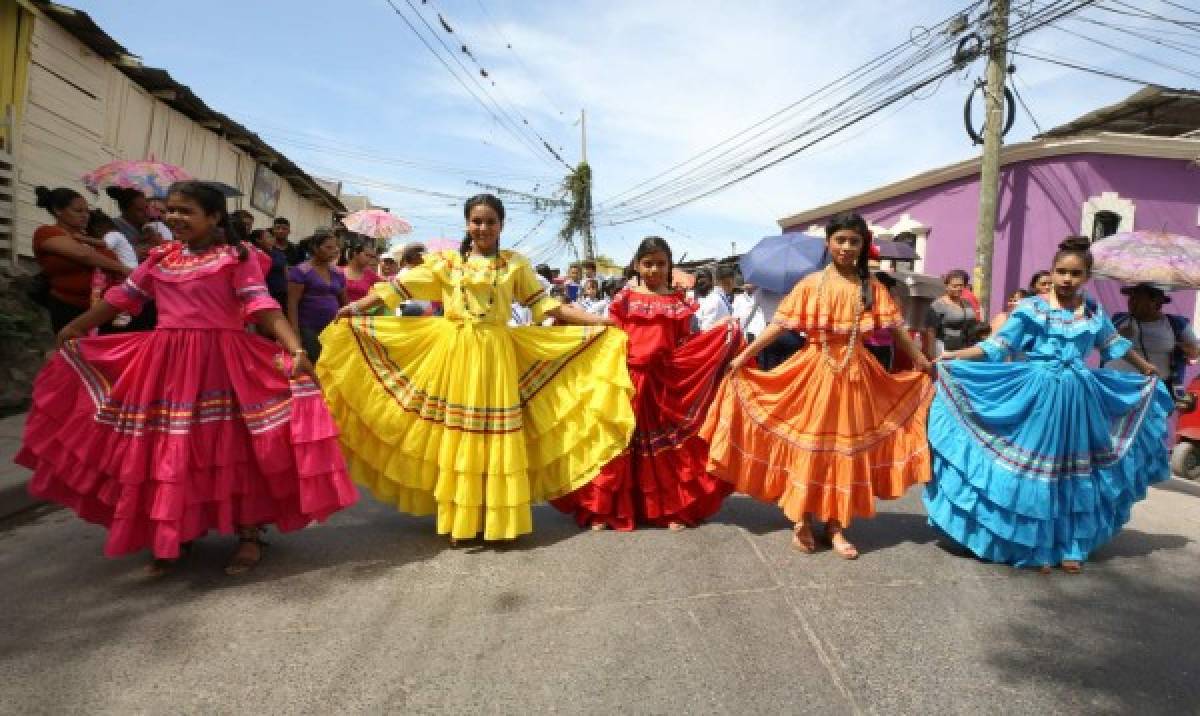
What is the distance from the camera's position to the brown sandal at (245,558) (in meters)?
3.47

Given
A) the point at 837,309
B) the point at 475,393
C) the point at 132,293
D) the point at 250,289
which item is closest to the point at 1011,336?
the point at 837,309

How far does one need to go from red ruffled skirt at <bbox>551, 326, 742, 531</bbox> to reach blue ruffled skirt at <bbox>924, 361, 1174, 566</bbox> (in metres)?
1.24

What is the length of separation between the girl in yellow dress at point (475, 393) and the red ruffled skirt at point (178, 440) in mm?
470

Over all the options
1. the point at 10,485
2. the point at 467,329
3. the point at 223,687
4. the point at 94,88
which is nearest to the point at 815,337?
the point at 467,329

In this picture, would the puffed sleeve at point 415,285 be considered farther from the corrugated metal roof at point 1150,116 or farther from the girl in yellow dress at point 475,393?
the corrugated metal roof at point 1150,116

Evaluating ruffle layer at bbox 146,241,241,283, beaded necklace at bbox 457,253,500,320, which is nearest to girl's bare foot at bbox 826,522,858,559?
beaded necklace at bbox 457,253,500,320

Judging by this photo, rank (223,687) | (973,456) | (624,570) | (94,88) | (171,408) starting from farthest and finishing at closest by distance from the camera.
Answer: (94,88) → (973,456) → (624,570) → (171,408) → (223,687)

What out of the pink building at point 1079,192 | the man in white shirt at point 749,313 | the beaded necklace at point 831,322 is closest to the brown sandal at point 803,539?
the beaded necklace at point 831,322

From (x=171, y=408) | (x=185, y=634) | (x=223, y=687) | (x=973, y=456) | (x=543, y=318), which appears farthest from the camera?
(x=543, y=318)

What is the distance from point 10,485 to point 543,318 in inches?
136

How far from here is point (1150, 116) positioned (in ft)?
51.6

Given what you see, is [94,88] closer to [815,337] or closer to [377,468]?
[377,468]

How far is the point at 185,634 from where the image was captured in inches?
112

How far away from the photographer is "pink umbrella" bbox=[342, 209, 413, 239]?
32.4 ft
